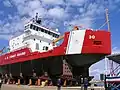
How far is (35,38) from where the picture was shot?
83.5 ft

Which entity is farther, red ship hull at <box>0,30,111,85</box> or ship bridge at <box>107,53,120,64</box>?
red ship hull at <box>0,30,111,85</box>

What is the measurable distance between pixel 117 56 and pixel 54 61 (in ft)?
32.0

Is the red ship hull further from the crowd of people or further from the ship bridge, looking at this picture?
the ship bridge

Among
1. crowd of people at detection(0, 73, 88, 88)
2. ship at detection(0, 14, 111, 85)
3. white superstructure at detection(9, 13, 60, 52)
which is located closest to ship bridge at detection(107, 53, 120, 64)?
crowd of people at detection(0, 73, 88, 88)

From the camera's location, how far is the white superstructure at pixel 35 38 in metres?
24.9

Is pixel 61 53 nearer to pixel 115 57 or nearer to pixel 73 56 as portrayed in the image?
pixel 73 56

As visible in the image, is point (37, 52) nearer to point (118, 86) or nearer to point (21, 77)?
point (21, 77)

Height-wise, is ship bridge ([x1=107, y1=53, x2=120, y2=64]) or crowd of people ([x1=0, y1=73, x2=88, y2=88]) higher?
ship bridge ([x1=107, y1=53, x2=120, y2=64])

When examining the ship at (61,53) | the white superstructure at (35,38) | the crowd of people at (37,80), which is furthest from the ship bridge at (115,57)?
the white superstructure at (35,38)

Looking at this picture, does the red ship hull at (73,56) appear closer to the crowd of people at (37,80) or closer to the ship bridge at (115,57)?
the crowd of people at (37,80)

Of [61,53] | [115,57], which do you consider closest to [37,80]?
[61,53]

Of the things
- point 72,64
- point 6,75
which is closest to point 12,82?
point 6,75

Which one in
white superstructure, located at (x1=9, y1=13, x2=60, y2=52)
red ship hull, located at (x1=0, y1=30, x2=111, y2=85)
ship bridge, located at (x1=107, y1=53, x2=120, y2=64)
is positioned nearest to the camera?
ship bridge, located at (x1=107, y1=53, x2=120, y2=64)

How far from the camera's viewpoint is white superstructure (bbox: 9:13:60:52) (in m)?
24.9
